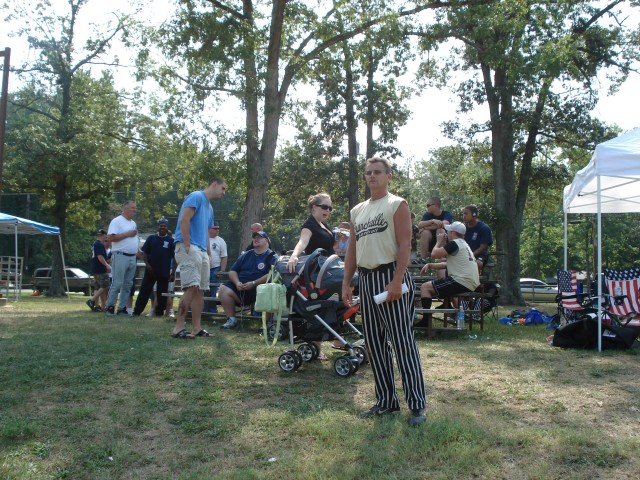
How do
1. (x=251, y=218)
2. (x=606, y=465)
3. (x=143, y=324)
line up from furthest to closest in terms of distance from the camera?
(x=251, y=218) < (x=143, y=324) < (x=606, y=465)

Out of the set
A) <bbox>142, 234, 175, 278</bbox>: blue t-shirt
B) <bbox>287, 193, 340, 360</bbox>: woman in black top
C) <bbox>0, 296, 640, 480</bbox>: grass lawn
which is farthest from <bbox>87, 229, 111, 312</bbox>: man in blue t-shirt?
<bbox>287, 193, 340, 360</bbox>: woman in black top

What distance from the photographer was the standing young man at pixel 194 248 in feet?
24.5

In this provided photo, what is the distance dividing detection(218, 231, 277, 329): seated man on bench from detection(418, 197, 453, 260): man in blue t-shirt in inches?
97.6

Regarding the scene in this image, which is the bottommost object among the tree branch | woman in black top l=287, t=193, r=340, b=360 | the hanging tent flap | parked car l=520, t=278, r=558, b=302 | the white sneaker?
Answer: parked car l=520, t=278, r=558, b=302

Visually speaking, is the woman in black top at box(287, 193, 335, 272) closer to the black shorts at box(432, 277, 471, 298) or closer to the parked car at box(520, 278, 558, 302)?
the black shorts at box(432, 277, 471, 298)

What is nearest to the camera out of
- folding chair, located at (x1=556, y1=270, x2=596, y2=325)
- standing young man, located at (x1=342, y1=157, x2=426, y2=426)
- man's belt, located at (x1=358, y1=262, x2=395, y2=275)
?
standing young man, located at (x1=342, y1=157, x2=426, y2=426)

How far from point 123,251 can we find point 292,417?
7539 millimetres

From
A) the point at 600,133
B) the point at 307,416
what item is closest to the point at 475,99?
the point at 600,133

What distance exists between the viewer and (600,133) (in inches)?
821

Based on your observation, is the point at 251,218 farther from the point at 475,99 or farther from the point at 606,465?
the point at 606,465

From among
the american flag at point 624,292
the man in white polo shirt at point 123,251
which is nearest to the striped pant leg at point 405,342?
the american flag at point 624,292

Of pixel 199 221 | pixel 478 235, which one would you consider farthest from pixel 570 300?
pixel 199 221

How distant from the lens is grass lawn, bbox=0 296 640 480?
344 cm

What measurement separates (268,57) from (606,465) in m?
13.8
